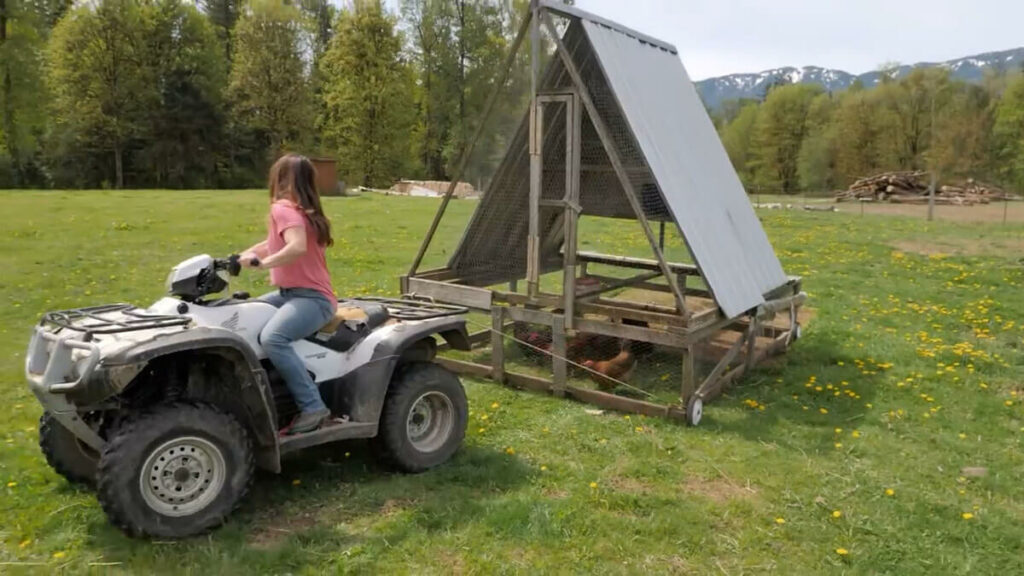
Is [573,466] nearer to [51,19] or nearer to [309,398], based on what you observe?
[309,398]

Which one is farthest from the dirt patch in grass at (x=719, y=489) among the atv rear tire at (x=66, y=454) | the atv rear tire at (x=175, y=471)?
the atv rear tire at (x=66, y=454)

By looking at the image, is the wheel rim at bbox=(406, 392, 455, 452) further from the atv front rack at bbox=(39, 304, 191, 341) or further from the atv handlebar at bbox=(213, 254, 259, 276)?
the atv front rack at bbox=(39, 304, 191, 341)

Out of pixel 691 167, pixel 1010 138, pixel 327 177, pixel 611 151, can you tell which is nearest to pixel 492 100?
pixel 611 151

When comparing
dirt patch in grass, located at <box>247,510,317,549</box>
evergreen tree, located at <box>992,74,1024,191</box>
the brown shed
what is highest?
evergreen tree, located at <box>992,74,1024,191</box>

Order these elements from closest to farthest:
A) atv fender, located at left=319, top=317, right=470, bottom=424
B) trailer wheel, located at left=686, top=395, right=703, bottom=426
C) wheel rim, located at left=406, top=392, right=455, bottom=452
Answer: atv fender, located at left=319, top=317, right=470, bottom=424 → wheel rim, located at left=406, top=392, right=455, bottom=452 → trailer wheel, located at left=686, top=395, right=703, bottom=426

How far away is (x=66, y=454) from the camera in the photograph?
14.5 ft

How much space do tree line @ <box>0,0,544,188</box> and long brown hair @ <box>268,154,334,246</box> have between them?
35.7 metres

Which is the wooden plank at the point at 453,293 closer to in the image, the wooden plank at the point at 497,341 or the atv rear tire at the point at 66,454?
the wooden plank at the point at 497,341

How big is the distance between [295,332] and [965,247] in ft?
59.4

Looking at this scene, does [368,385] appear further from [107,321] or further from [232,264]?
[107,321]

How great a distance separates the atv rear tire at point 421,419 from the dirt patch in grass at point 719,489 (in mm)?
1592

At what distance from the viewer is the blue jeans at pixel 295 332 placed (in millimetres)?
4215

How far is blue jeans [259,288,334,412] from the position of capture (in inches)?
166

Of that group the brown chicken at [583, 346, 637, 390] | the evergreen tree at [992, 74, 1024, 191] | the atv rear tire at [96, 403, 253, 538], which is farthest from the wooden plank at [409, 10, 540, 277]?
the evergreen tree at [992, 74, 1024, 191]
